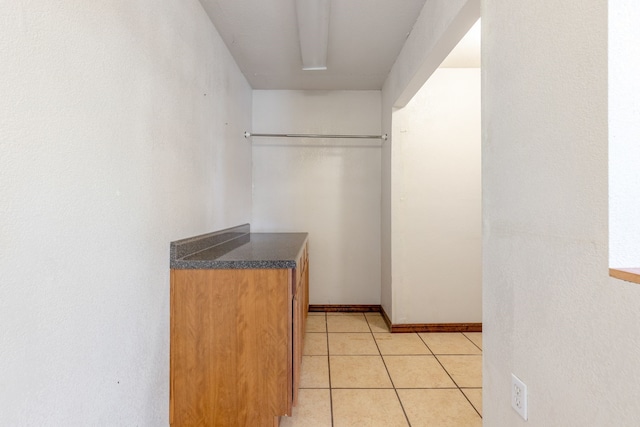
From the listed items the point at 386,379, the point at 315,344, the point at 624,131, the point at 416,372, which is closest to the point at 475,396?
the point at 416,372

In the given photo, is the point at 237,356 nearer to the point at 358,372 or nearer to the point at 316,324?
the point at 358,372

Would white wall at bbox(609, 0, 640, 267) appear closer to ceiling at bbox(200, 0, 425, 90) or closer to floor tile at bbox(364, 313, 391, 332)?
ceiling at bbox(200, 0, 425, 90)

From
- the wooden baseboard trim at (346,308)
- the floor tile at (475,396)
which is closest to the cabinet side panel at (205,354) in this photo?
the floor tile at (475,396)

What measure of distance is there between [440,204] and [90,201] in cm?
266

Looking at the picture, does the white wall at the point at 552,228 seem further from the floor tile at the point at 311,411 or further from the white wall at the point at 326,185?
the white wall at the point at 326,185

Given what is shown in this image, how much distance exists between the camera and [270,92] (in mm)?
3465

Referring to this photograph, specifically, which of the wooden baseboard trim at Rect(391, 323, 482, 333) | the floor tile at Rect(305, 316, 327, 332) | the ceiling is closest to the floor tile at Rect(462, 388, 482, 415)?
the wooden baseboard trim at Rect(391, 323, 482, 333)

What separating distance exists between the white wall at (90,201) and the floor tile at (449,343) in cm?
198

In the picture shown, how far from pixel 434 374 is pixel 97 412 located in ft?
6.29

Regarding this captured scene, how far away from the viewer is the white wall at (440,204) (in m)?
2.96

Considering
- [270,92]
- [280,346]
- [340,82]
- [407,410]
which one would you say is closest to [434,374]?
[407,410]

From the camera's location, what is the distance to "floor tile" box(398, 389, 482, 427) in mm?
1738

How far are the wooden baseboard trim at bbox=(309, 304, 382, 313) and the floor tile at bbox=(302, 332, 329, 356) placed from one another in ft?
1.93

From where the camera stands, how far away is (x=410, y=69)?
90.3 inches
